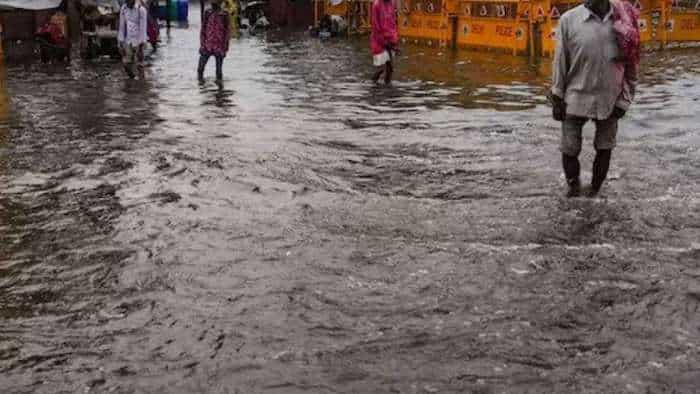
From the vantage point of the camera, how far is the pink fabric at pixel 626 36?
6.76 m

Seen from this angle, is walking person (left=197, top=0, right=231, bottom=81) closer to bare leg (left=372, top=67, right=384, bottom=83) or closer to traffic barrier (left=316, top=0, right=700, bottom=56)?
bare leg (left=372, top=67, right=384, bottom=83)

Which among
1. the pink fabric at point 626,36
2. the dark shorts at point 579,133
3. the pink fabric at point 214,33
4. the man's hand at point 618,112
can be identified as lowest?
the dark shorts at point 579,133

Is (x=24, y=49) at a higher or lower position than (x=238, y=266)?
higher

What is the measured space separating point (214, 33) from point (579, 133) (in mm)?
10684

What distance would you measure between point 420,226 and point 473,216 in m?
0.51

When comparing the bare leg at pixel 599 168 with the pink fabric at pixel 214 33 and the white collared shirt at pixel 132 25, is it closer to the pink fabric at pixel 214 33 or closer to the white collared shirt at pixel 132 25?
the pink fabric at pixel 214 33

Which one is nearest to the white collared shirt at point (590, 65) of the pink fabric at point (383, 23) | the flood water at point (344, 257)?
the flood water at point (344, 257)

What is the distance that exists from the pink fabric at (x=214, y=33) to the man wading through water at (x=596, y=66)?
10481 mm

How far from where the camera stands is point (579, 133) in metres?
7.18

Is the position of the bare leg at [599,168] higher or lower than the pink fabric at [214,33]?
lower

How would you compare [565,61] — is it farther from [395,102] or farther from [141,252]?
[395,102]

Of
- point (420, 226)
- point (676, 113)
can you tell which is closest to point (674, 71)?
point (676, 113)

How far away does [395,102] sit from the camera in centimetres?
1349

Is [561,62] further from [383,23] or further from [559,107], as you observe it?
[383,23]
